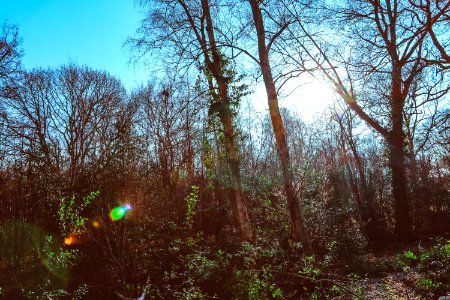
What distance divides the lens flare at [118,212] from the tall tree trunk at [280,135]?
380 centimetres

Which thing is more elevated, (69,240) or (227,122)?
(227,122)

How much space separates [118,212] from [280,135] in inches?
166

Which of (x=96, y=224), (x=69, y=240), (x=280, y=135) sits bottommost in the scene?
(x=69, y=240)

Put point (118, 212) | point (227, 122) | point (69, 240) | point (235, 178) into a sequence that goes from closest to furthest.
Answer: point (69, 240)
point (118, 212)
point (235, 178)
point (227, 122)

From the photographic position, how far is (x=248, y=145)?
2498 cm

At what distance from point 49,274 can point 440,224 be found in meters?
15.9

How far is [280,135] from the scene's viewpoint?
777 centimetres

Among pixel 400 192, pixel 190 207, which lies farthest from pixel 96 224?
pixel 400 192

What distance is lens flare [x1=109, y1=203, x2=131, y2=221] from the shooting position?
7379 millimetres

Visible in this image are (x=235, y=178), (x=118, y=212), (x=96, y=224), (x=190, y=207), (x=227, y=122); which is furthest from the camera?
(x=190, y=207)

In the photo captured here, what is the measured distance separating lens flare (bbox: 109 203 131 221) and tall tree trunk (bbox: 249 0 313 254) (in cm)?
380

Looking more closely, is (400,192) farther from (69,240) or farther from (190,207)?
(69,240)

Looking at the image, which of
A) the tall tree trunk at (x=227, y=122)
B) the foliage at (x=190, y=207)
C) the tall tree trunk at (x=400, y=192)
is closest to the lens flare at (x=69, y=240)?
the foliage at (x=190, y=207)

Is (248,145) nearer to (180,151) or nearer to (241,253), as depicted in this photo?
(180,151)
